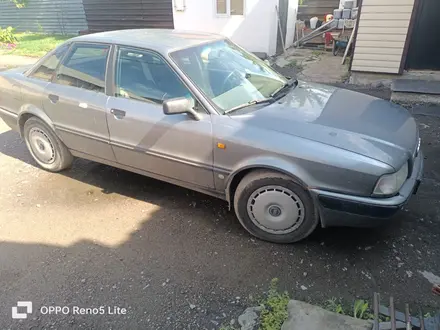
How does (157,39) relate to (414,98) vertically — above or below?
above

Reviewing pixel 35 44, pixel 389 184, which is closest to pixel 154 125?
pixel 389 184

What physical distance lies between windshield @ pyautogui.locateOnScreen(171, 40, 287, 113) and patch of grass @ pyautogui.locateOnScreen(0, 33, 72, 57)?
382 inches

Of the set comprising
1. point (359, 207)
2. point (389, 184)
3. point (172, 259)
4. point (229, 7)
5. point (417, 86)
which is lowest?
point (172, 259)

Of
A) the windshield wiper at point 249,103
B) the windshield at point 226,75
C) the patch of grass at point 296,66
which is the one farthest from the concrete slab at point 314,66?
the windshield wiper at point 249,103

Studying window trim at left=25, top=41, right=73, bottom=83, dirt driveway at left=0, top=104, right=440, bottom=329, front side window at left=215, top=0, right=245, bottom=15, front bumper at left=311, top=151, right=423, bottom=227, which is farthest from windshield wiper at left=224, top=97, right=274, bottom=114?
front side window at left=215, top=0, right=245, bottom=15

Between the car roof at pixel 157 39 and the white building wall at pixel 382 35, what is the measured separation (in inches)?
183

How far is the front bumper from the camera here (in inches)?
96.3

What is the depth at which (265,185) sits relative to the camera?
277 cm

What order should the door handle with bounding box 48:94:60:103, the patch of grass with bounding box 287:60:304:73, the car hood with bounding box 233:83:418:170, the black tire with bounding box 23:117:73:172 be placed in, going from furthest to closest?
1. the patch of grass with bounding box 287:60:304:73
2. the black tire with bounding box 23:117:73:172
3. the door handle with bounding box 48:94:60:103
4. the car hood with bounding box 233:83:418:170

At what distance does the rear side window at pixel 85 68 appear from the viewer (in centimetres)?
341

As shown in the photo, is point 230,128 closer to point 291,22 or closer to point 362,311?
point 362,311

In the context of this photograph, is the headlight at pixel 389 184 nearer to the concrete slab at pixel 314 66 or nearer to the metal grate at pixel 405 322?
the metal grate at pixel 405 322

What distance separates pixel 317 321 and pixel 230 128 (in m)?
1.56

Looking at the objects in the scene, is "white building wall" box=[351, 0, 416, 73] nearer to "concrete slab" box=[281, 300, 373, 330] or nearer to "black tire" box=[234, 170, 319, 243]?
"black tire" box=[234, 170, 319, 243]
